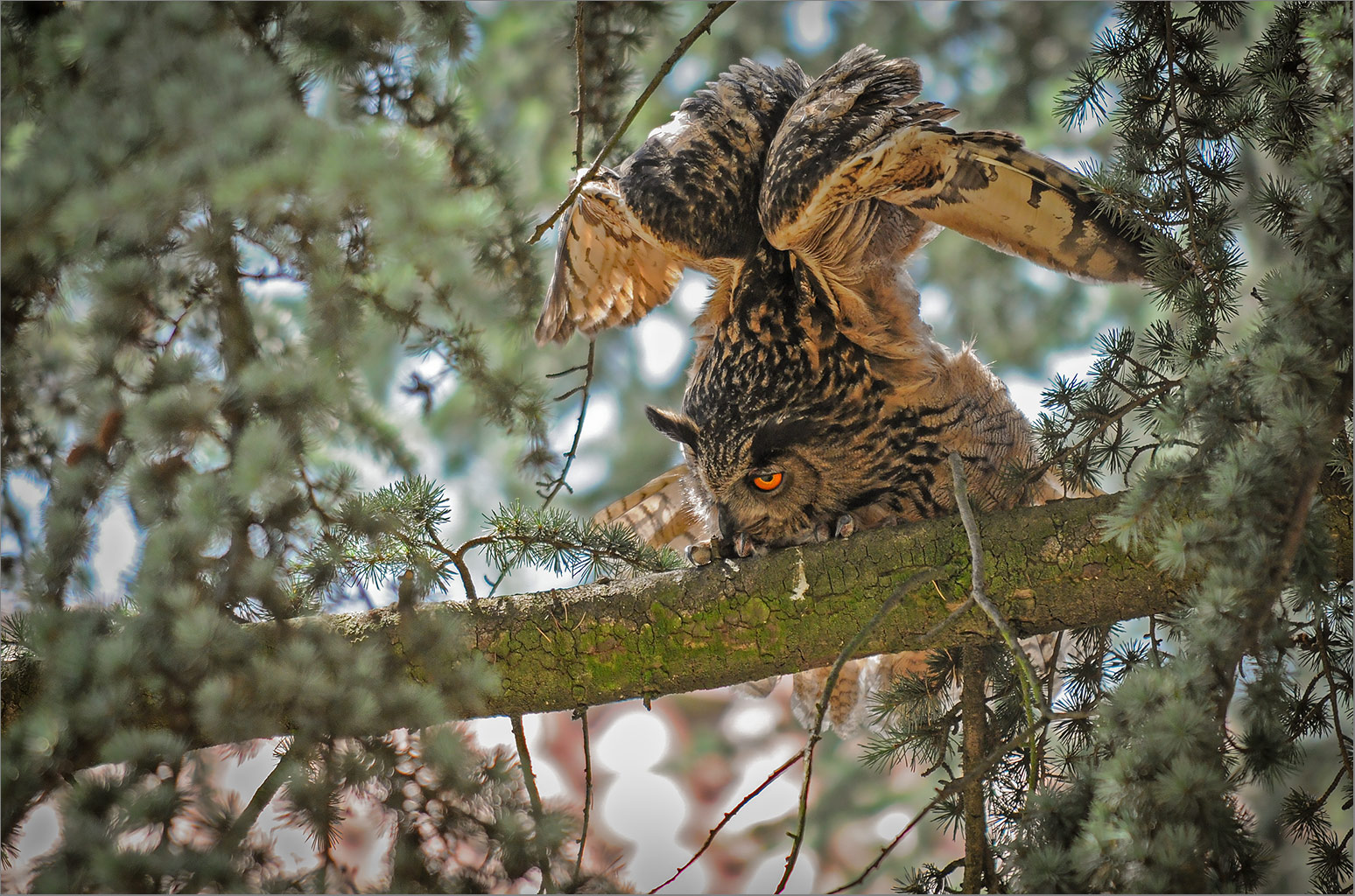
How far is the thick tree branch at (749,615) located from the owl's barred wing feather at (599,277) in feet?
2.50

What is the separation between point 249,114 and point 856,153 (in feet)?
2.94

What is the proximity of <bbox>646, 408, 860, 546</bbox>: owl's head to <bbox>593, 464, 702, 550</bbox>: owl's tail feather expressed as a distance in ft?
0.87

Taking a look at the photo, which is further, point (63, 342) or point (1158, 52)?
point (1158, 52)

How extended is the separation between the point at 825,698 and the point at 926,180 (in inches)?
34.0

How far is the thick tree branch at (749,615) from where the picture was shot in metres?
1.55

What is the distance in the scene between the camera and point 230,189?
45.8 inches

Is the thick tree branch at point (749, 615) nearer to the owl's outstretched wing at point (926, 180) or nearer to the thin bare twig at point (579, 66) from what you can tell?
the owl's outstretched wing at point (926, 180)

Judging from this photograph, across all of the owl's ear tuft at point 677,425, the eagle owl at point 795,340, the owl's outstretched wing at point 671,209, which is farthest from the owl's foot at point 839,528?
the owl's outstretched wing at point 671,209

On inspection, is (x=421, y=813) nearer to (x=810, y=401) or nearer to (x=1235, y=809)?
(x=1235, y=809)

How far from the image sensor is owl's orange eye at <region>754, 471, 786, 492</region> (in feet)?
6.38

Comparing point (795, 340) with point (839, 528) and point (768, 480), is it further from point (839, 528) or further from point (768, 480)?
point (839, 528)

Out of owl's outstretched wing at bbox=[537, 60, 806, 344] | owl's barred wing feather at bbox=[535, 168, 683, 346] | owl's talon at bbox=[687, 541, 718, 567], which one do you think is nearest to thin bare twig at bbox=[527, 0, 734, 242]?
owl's outstretched wing at bbox=[537, 60, 806, 344]

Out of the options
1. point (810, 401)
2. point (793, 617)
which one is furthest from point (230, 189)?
point (810, 401)

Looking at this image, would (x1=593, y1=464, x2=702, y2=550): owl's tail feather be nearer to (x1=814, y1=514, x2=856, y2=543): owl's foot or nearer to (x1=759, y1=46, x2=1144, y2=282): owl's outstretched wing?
(x1=814, y1=514, x2=856, y2=543): owl's foot
